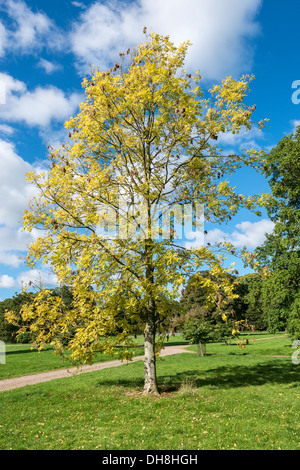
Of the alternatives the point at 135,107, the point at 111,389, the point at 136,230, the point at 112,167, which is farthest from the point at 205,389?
the point at 135,107

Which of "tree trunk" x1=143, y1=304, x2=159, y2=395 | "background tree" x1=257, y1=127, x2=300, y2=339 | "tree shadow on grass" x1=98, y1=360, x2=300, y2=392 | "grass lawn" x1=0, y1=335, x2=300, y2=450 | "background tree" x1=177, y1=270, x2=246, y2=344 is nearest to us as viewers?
"grass lawn" x1=0, y1=335, x2=300, y2=450

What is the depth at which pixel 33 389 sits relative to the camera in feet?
39.4

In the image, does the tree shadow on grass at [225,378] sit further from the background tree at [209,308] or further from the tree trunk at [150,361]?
the background tree at [209,308]

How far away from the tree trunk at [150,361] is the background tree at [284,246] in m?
7.38

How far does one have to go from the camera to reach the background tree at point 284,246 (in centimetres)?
1552

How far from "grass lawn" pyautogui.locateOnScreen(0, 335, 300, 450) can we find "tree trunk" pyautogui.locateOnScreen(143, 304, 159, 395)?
1.30 ft

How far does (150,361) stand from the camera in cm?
1037

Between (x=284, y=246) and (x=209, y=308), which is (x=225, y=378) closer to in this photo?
(x=209, y=308)

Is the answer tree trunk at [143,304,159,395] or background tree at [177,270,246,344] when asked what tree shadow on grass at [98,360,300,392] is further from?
background tree at [177,270,246,344]

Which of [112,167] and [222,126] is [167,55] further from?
[112,167]

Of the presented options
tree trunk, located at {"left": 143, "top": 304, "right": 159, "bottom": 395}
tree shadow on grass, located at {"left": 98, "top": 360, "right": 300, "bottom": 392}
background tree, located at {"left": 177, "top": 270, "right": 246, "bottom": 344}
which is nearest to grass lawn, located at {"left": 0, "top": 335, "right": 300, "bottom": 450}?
tree shadow on grass, located at {"left": 98, "top": 360, "right": 300, "bottom": 392}

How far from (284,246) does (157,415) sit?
11.6 metres

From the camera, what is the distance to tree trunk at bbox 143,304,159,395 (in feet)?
33.4

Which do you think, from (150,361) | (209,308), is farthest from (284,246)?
(150,361)
